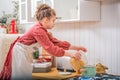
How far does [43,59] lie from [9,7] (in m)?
1.34

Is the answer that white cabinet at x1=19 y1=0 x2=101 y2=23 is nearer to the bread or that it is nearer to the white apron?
the bread

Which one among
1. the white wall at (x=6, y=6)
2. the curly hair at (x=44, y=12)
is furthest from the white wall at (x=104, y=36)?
the white wall at (x=6, y=6)

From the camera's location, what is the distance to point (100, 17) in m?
2.29

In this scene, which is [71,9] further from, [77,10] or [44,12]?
[44,12]

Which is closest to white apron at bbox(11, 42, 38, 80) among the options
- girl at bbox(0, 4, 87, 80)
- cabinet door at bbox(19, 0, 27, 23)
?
girl at bbox(0, 4, 87, 80)

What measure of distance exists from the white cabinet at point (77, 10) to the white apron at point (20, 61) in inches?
24.7

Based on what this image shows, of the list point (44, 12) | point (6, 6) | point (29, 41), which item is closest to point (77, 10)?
point (44, 12)

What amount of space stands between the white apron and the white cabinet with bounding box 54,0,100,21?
24.7 inches

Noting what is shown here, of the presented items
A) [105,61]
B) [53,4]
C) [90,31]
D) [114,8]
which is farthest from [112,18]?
[53,4]

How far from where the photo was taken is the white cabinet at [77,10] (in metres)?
2.18

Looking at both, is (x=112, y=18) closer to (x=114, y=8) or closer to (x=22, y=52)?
(x=114, y=8)

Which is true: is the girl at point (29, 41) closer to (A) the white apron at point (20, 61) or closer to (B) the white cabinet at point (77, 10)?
(A) the white apron at point (20, 61)

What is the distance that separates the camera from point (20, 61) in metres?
1.91

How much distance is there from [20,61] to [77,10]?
82cm
